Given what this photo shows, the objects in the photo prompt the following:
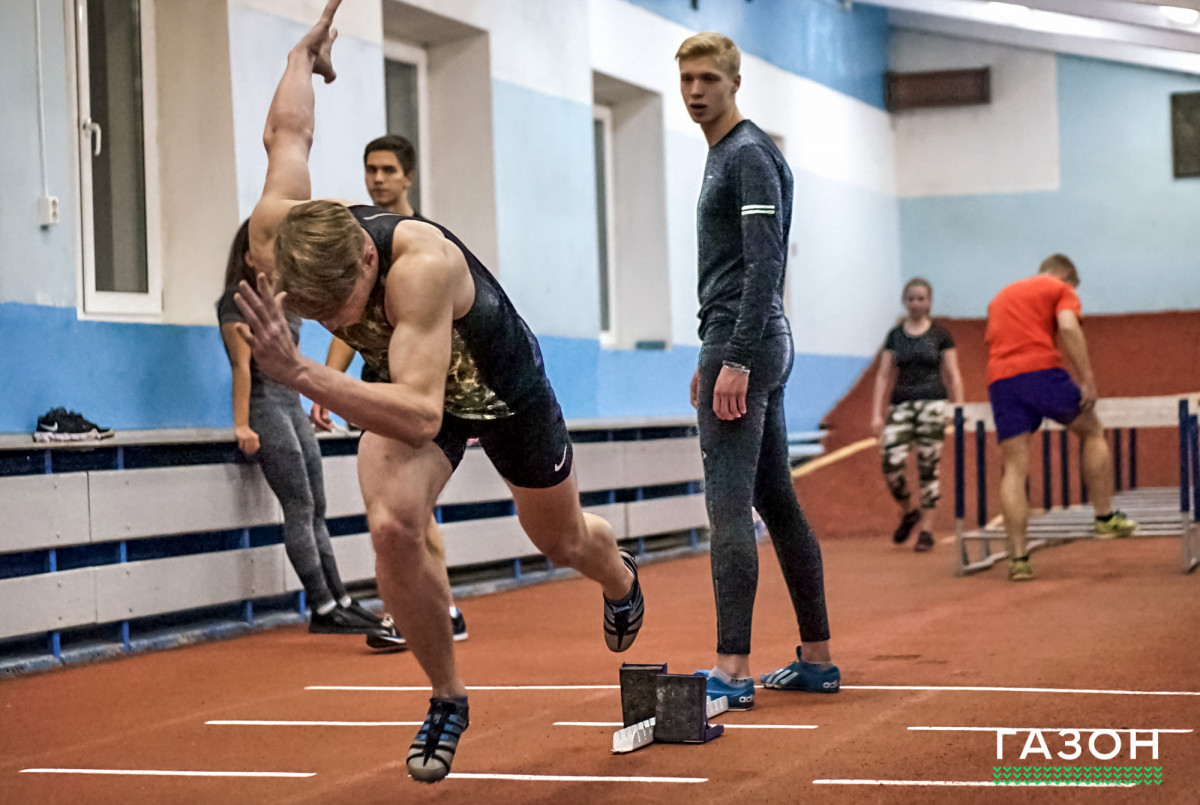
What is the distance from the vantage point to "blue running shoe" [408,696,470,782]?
9.77ft

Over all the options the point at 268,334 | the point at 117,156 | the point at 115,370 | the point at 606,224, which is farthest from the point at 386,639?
the point at 606,224

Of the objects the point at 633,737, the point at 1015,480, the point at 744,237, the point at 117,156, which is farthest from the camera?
the point at 1015,480

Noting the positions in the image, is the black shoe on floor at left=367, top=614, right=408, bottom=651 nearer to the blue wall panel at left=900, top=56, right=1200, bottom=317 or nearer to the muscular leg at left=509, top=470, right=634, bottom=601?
the muscular leg at left=509, top=470, right=634, bottom=601

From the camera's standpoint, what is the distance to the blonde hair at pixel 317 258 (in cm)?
282

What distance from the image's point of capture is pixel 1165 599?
6.46 metres

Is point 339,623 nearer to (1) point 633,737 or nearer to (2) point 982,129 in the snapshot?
(1) point 633,737

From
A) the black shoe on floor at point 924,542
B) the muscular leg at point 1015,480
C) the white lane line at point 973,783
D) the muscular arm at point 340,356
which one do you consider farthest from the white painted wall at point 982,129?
the white lane line at point 973,783

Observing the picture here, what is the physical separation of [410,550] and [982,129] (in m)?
15.7

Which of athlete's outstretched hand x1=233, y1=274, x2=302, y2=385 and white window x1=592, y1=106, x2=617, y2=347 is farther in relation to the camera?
white window x1=592, y1=106, x2=617, y2=347

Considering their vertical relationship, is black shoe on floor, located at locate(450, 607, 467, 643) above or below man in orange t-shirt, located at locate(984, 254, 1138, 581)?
below

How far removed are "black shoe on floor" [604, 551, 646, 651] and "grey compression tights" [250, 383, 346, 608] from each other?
2.49 metres

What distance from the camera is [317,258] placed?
282 centimetres

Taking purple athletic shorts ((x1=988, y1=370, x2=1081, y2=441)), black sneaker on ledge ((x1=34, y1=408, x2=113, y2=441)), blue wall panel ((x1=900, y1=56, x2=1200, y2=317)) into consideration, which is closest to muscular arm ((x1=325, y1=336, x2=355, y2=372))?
black sneaker on ledge ((x1=34, y1=408, x2=113, y2=441))

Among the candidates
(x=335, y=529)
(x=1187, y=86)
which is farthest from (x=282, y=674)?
(x=1187, y=86)
